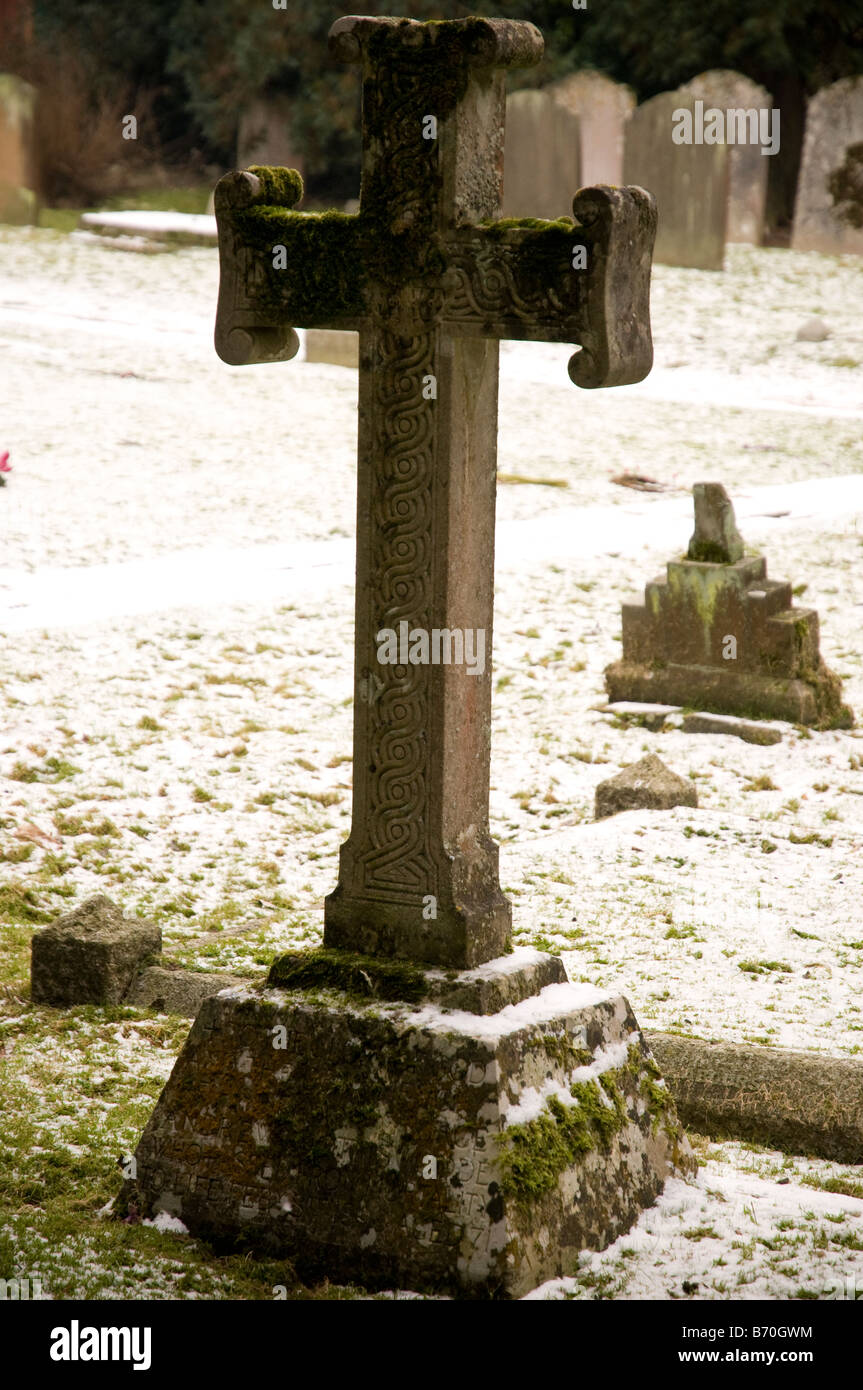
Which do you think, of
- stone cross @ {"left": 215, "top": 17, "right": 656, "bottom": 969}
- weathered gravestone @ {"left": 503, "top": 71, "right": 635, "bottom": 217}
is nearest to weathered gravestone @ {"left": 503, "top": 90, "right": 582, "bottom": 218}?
weathered gravestone @ {"left": 503, "top": 71, "right": 635, "bottom": 217}

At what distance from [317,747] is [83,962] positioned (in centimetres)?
270

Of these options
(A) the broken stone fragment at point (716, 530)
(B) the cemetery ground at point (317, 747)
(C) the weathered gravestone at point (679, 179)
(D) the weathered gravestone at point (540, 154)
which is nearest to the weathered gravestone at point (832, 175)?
(C) the weathered gravestone at point (679, 179)

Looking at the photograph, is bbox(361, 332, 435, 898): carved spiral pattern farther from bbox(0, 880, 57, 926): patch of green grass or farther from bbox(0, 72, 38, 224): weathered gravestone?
bbox(0, 72, 38, 224): weathered gravestone

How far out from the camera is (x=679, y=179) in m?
19.0

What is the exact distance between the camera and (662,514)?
37.7 feet

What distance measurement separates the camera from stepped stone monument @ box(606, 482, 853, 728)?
26.8ft

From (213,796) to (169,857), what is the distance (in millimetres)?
613

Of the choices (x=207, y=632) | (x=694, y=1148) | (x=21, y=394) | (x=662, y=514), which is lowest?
(x=694, y=1148)

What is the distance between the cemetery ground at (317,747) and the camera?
3.85m

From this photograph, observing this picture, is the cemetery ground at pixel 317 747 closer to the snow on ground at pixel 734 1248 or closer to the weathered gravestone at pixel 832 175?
the snow on ground at pixel 734 1248

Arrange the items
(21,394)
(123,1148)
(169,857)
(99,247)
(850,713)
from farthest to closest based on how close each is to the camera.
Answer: (99,247) → (21,394) → (850,713) → (169,857) → (123,1148)

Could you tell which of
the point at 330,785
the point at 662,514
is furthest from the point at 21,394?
the point at 330,785

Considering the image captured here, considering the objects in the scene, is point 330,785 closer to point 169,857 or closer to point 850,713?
point 169,857

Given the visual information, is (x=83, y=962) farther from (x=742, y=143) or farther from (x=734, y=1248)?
(x=742, y=143)
